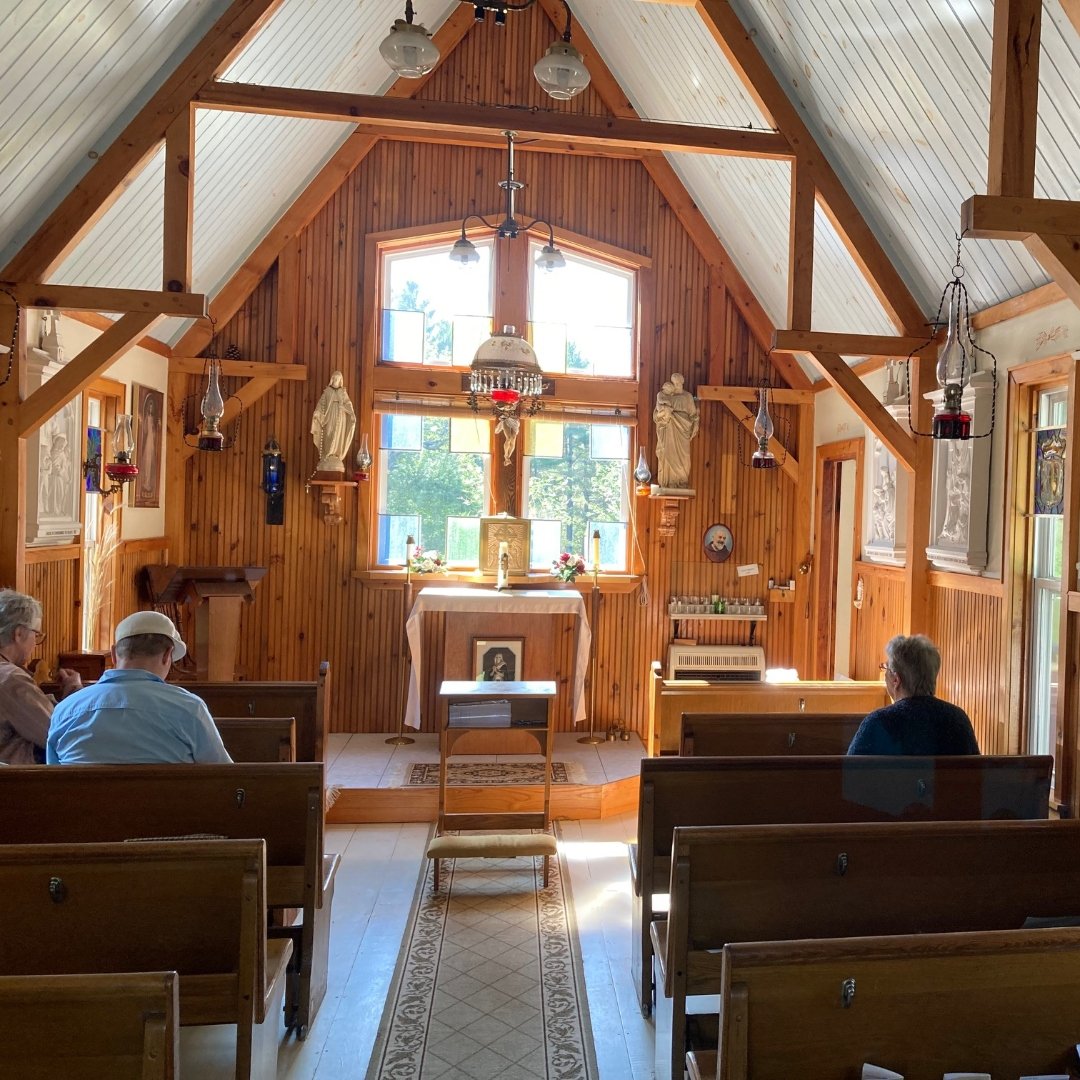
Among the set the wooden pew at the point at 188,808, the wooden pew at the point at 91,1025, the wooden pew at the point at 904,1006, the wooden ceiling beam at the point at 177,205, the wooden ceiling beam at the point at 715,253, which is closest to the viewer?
the wooden pew at the point at 91,1025

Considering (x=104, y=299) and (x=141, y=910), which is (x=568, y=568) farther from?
(x=141, y=910)

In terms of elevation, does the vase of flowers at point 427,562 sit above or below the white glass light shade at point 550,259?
below

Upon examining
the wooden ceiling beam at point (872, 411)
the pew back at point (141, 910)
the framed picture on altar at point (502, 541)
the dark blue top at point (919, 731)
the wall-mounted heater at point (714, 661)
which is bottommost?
the wall-mounted heater at point (714, 661)

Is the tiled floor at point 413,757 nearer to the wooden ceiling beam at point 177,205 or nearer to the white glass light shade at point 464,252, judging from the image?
the wooden ceiling beam at point 177,205

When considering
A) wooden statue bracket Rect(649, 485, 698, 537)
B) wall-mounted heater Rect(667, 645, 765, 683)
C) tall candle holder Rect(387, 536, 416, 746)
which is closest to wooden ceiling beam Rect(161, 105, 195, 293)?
tall candle holder Rect(387, 536, 416, 746)

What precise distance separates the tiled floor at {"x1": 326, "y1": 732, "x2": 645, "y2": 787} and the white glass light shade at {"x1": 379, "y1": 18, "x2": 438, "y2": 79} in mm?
3967

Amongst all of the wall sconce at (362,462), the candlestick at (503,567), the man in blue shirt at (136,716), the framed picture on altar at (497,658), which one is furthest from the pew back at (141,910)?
the wall sconce at (362,462)

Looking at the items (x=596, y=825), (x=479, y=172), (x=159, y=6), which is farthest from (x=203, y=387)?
(x=596, y=825)

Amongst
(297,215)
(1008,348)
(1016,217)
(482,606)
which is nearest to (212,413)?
(482,606)

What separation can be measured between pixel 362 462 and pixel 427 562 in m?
0.92

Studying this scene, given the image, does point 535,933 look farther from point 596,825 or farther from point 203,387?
point 203,387

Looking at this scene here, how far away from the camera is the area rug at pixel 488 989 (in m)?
2.87

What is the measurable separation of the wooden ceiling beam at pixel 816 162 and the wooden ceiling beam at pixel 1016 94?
2.06 metres

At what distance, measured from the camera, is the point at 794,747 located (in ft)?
12.7
